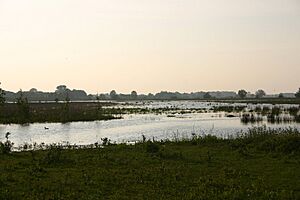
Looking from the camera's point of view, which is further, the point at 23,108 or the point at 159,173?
the point at 23,108

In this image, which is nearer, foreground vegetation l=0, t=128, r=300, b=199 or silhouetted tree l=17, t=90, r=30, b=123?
foreground vegetation l=0, t=128, r=300, b=199

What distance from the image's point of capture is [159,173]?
15.1 meters

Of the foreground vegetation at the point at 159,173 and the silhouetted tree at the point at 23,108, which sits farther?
the silhouetted tree at the point at 23,108

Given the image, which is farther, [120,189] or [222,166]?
[222,166]

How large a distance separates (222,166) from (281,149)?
5727mm

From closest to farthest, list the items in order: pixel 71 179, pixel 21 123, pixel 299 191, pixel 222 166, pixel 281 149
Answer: pixel 299 191, pixel 71 179, pixel 222 166, pixel 281 149, pixel 21 123

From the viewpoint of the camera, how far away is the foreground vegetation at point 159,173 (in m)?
12.0

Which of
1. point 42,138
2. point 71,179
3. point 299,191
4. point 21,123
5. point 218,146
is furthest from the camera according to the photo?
point 21,123

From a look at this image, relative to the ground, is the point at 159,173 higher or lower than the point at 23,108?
lower

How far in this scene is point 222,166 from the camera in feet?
56.3

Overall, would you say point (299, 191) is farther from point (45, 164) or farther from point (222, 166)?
point (45, 164)

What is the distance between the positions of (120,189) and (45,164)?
6.22 meters

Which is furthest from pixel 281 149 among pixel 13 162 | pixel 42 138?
pixel 42 138

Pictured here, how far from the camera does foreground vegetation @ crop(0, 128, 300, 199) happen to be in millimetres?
12027
